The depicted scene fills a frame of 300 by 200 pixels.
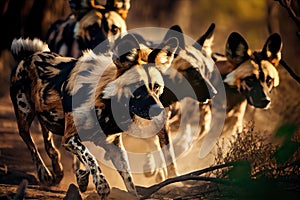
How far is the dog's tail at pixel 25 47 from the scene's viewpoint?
16.5ft

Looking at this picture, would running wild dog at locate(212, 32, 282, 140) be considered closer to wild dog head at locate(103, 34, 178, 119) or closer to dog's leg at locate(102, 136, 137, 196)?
dog's leg at locate(102, 136, 137, 196)

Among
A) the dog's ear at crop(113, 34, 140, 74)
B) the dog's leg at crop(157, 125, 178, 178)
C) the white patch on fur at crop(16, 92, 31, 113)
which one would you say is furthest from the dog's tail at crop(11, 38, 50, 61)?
the dog's leg at crop(157, 125, 178, 178)

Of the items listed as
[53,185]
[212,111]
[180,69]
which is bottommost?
[53,185]

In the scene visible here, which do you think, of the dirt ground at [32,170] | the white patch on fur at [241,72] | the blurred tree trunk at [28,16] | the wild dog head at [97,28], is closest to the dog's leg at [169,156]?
the dirt ground at [32,170]

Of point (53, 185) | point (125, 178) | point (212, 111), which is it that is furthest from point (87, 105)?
point (212, 111)

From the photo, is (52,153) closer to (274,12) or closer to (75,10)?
(75,10)

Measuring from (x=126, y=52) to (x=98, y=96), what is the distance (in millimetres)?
331

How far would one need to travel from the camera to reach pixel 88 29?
6.04 metres

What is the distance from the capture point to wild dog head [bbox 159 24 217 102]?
17.7ft

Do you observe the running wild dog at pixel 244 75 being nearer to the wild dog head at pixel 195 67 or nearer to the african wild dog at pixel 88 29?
the wild dog head at pixel 195 67

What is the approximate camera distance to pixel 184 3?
7766mm

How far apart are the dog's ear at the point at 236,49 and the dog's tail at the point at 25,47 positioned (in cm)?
161

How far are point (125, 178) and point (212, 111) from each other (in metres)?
1.28

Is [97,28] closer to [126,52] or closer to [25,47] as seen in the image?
[25,47]
